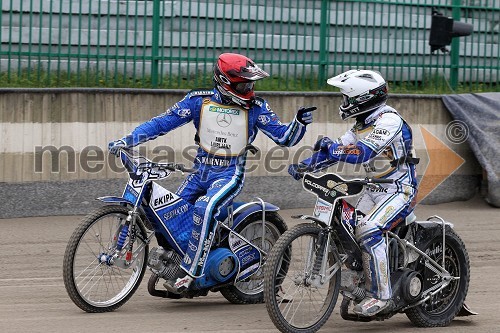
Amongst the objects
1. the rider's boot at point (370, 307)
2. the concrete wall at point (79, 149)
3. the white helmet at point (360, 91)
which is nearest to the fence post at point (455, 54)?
the concrete wall at point (79, 149)

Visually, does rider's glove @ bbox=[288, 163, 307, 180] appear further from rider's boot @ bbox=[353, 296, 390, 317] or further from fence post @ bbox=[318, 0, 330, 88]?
fence post @ bbox=[318, 0, 330, 88]

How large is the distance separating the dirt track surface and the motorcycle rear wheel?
89 mm

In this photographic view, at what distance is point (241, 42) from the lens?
13.2 metres

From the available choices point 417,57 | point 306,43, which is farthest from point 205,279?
point 417,57

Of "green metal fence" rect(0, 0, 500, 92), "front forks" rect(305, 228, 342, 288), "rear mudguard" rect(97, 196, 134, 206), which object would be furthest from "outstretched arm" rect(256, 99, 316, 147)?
"green metal fence" rect(0, 0, 500, 92)

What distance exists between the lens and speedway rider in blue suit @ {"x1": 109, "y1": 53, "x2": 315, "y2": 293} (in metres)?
7.88

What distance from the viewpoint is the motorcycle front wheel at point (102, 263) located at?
7262 millimetres

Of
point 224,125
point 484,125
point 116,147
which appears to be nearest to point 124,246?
point 116,147

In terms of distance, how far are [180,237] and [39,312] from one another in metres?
1.17

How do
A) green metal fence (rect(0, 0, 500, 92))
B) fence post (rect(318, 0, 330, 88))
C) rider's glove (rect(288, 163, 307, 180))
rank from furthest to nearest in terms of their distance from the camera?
fence post (rect(318, 0, 330, 88)) < green metal fence (rect(0, 0, 500, 92)) < rider's glove (rect(288, 163, 307, 180))

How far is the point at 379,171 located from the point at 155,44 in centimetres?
589

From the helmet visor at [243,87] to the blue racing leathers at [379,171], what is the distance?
1.03 m

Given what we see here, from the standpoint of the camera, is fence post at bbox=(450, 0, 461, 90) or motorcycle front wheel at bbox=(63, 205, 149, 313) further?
fence post at bbox=(450, 0, 461, 90)

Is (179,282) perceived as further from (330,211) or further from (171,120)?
(330,211)
